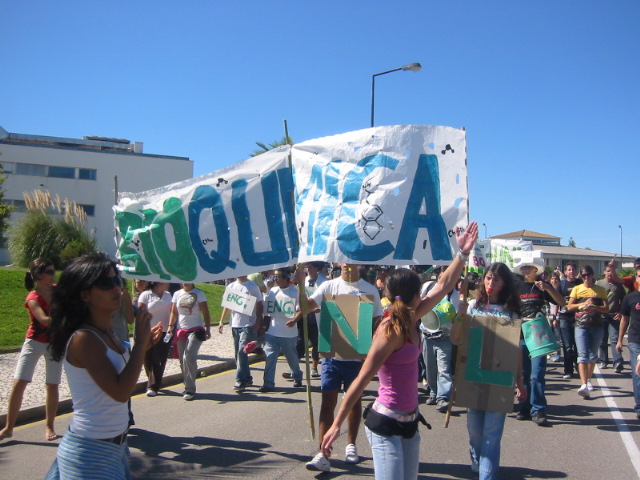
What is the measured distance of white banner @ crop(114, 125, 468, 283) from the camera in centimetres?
489

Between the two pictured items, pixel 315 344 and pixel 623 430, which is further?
pixel 315 344

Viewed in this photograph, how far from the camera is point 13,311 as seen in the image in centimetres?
1508

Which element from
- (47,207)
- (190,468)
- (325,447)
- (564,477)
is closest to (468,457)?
(564,477)

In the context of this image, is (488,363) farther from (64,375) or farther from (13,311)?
(13,311)

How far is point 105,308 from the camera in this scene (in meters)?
2.93

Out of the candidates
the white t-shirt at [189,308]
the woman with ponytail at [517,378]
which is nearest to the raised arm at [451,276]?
the woman with ponytail at [517,378]

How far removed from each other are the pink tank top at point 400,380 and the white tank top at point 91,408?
4.93 feet

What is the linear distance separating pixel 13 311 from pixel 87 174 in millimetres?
30820

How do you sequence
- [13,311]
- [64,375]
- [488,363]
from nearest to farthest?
[488,363], [64,375], [13,311]

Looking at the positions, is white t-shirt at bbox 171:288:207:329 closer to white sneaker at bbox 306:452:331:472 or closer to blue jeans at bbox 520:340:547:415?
white sneaker at bbox 306:452:331:472

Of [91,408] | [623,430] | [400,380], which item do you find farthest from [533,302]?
[91,408]

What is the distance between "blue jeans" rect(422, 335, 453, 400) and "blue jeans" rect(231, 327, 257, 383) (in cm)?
270

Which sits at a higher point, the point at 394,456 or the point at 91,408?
the point at 91,408

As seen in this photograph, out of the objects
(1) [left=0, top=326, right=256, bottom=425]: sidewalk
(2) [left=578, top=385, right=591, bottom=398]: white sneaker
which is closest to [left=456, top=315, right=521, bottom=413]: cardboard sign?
(2) [left=578, top=385, right=591, bottom=398]: white sneaker
